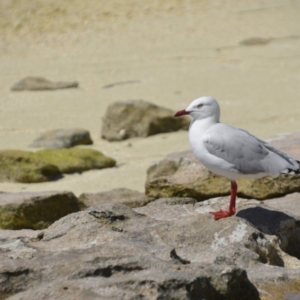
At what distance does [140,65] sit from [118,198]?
864 cm

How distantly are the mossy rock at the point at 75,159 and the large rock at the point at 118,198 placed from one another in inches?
63.3

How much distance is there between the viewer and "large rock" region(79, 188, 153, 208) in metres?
6.50

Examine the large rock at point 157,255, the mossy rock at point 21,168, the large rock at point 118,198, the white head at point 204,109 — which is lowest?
the mossy rock at point 21,168

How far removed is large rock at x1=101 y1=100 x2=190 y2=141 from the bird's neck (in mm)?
5119

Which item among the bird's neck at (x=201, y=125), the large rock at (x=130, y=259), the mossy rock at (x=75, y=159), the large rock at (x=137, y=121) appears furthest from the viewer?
the large rock at (x=137, y=121)

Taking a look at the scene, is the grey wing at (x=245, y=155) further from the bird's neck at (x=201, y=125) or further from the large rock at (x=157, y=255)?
the large rock at (x=157, y=255)

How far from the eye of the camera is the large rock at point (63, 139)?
31.4 ft

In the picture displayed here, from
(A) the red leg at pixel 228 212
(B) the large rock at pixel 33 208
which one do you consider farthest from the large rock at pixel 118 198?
(A) the red leg at pixel 228 212

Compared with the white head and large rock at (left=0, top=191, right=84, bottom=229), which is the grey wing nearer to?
the white head

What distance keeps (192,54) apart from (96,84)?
277 cm

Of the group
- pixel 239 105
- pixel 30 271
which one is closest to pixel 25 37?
pixel 239 105

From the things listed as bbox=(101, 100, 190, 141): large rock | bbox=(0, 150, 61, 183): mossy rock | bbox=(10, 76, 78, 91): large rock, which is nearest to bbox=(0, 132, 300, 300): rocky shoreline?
bbox=(0, 150, 61, 183): mossy rock

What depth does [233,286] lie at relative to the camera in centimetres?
317

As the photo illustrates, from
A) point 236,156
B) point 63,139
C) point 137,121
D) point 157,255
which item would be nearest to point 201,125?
point 236,156
